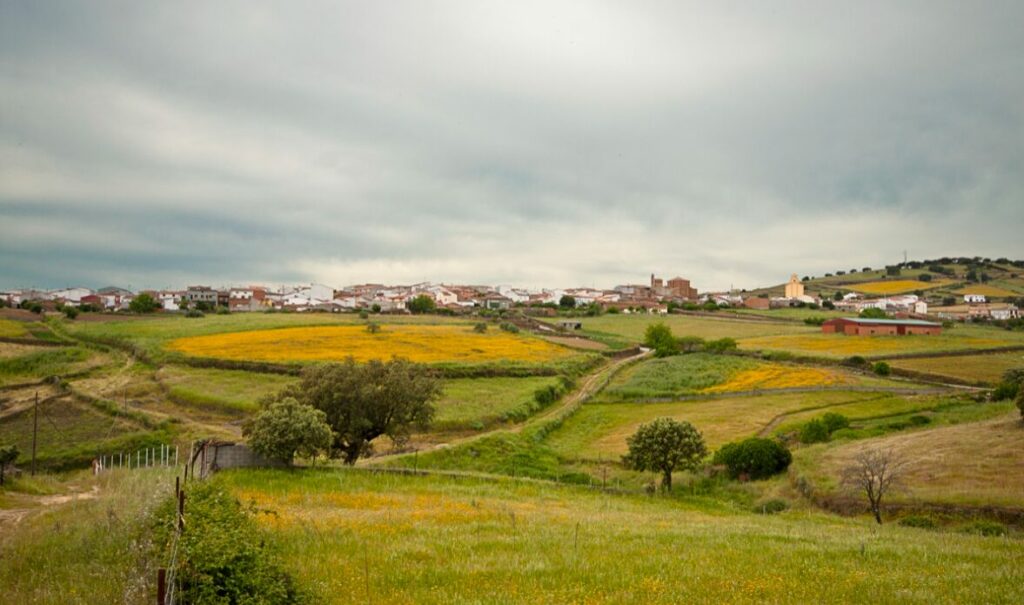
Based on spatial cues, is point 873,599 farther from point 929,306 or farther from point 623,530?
point 929,306

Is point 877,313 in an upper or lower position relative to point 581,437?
upper

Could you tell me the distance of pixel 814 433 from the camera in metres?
41.5

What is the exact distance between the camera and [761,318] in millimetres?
127375

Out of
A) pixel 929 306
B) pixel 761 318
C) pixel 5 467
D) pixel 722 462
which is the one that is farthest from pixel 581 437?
pixel 929 306

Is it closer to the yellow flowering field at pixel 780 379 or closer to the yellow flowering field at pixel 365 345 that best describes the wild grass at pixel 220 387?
the yellow flowering field at pixel 365 345

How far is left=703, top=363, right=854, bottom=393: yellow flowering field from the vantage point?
2411 inches

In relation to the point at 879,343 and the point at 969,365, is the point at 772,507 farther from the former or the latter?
the point at 879,343

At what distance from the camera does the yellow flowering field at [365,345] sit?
72562mm

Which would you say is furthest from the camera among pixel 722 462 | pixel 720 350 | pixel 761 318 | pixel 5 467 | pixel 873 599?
pixel 761 318

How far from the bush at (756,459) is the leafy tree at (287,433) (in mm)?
21529

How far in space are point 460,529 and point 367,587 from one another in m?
5.89

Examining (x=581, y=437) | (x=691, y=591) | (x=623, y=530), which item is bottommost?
(x=581, y=437)

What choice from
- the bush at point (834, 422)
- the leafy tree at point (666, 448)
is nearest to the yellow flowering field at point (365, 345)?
the bush at point (834, 422)

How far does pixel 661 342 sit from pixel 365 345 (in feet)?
130
